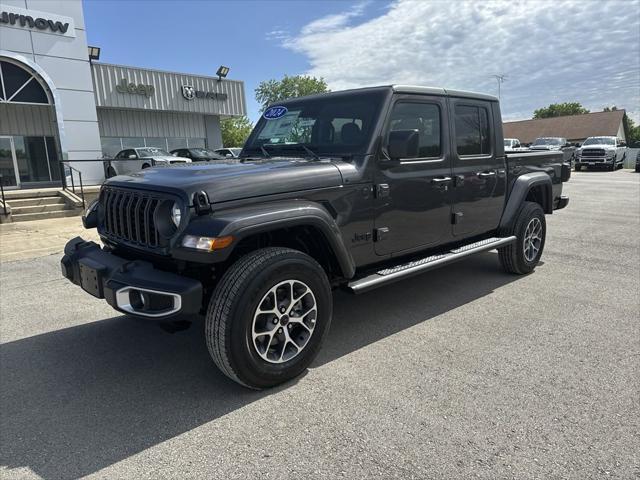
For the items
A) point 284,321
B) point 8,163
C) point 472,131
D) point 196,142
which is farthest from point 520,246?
point 196,142

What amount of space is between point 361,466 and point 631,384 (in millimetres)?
1933

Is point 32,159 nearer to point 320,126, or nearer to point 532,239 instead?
point 320,126

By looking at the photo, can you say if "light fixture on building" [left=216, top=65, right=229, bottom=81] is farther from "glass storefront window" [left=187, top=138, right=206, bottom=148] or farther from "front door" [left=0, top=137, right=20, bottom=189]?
"front door" [left=0, top=137, right=20, bottom=189]

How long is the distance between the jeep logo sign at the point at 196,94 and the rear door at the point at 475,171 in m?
22.2

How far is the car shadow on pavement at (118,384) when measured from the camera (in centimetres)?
251

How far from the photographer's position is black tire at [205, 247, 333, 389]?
2.76 metres

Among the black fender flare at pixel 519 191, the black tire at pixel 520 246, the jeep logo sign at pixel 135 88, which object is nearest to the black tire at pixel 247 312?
the black fender flare at pixel 519 191

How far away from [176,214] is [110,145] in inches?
913

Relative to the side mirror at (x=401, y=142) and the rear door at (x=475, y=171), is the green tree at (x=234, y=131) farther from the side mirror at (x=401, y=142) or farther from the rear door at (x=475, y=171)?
the side mirror at (x=401, y=142)

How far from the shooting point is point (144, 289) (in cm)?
273

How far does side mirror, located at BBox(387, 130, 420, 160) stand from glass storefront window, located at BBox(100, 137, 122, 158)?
73.3 feet

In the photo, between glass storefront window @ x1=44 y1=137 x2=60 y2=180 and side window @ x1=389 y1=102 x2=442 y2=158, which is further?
glass storefront window @ x1=44 y1=137 x2=60 y2=180

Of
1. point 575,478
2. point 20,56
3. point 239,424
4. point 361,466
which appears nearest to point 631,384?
point 575,478

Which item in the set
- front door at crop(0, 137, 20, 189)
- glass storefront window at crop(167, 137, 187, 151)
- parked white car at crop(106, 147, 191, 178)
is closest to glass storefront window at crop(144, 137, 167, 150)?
glass storefront window at crop(167, 137, 187, 151)
